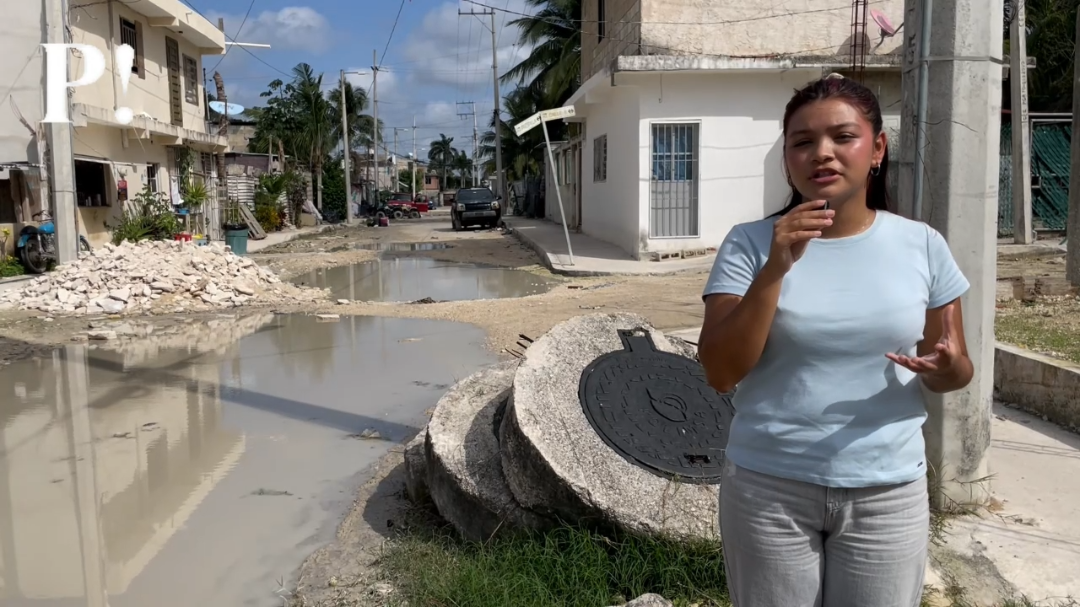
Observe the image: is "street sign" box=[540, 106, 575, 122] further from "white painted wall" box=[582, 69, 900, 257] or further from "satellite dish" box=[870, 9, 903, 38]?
"satellite dish" box=[870, 9, 903, 38]

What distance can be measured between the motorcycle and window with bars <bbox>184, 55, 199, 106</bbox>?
9875mm

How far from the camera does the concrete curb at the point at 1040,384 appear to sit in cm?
500

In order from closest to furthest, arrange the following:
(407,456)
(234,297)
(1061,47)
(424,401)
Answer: (407,456), (424,401), (234,297), (1061,47)

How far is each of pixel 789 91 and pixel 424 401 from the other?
37.4 ft

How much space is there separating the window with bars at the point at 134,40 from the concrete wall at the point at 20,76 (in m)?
3.57

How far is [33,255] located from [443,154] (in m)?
88.4

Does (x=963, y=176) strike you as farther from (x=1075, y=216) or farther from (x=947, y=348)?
(x=1075, y=216)

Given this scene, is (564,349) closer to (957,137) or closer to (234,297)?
(957,137)

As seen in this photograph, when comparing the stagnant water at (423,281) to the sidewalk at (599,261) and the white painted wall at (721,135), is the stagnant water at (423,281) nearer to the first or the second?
the sidewalk at (599,261)

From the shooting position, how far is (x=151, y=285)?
1182cm

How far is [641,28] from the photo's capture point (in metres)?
15.3

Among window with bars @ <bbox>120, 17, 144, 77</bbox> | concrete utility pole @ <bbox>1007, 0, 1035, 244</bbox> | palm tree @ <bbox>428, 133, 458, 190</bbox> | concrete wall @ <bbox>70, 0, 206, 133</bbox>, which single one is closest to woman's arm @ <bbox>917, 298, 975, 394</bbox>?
concrete utility pole @ <bbox>1007, 0, 1035, 244</bbox>

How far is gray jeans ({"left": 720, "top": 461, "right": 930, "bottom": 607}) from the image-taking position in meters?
1.77

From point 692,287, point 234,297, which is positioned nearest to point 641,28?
point 692,287
